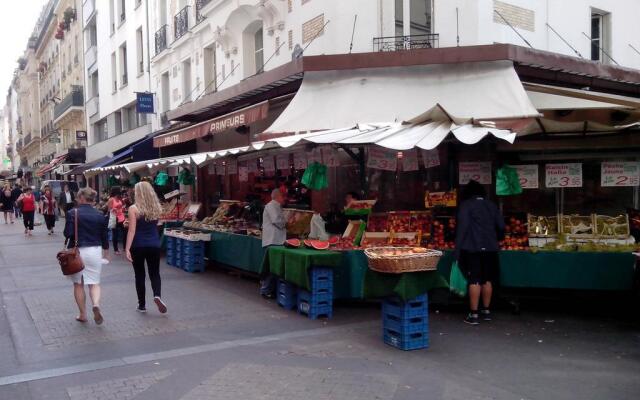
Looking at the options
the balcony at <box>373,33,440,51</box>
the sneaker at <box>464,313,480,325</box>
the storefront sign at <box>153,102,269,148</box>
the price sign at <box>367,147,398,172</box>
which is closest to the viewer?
the sneaker at <box>464,313,480,325</box>

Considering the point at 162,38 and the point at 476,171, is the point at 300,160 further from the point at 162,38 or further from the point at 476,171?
the point at 162,38

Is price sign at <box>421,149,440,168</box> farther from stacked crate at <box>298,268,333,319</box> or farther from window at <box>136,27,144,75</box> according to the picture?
window at <box>136,27,144,75</box>

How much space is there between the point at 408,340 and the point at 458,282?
189 centimetres

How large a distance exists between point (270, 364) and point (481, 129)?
156 inches

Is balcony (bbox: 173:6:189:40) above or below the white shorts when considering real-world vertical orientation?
above

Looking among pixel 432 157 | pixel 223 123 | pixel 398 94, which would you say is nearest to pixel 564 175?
pixel 432 157

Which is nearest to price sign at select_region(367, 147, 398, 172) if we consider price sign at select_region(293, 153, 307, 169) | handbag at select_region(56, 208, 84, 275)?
price sign at select_region(293, 153, 307, 169)

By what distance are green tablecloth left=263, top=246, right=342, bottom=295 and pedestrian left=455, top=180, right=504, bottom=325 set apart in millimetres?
1618

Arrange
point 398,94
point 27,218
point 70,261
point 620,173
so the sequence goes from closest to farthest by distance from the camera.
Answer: point 70,261 < point 620,173 < point 398,94 < point 27,218

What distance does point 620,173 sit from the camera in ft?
26.9

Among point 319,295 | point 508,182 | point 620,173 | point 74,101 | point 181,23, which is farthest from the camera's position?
point 74,101

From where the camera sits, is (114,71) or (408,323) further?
(114,71)

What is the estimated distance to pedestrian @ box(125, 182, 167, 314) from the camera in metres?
7.54

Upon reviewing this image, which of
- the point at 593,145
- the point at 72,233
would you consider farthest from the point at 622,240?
the point at 72,233
